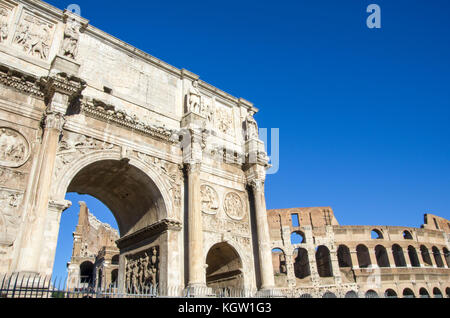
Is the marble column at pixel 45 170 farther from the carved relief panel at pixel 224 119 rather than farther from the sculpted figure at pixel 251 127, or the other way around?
the sculpted figure at pixel 251 127

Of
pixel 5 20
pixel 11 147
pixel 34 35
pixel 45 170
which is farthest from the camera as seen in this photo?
pixel 34 35

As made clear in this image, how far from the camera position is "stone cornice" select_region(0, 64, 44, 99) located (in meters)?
9.55

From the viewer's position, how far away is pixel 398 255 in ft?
131

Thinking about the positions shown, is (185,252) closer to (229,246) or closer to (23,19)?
(229,246)

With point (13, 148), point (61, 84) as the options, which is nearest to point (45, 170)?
point (13, 148)

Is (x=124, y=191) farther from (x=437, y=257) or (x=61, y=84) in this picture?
(x=437, y=257)

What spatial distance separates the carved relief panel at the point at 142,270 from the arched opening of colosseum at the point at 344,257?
3038 centimetres

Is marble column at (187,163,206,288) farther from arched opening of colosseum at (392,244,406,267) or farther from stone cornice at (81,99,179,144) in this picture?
arched opening of colosseum at (392,244,406,267)

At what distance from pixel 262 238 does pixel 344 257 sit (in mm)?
31310

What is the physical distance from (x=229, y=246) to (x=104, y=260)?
2330 centimetres

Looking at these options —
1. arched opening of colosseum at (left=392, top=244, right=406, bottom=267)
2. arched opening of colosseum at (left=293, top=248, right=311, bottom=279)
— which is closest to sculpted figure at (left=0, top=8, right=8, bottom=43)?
arched opening of colosseum at (left=293, top=248, right=311, bottom=279)

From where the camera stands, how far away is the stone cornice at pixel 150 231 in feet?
37.8

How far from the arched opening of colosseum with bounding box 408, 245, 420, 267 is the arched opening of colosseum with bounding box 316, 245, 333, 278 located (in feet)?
34.3
